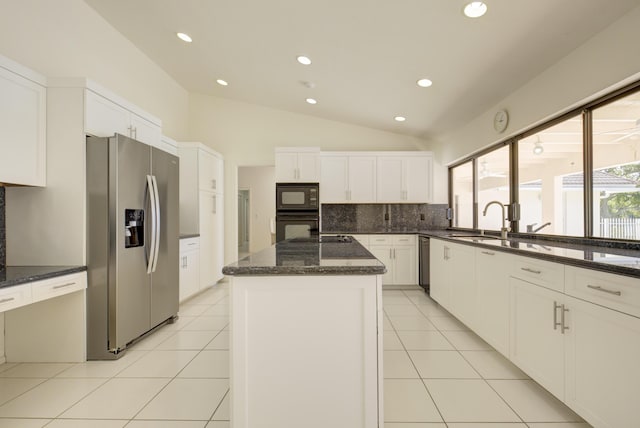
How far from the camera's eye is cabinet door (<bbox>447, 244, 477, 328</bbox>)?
267 centimetres

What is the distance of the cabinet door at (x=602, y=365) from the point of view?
122 centimetres

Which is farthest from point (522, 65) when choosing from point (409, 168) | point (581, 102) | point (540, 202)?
point (409, 168)

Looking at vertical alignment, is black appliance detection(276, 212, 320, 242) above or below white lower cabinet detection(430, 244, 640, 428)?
above

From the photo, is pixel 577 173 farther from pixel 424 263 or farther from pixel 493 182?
pixel 424 263

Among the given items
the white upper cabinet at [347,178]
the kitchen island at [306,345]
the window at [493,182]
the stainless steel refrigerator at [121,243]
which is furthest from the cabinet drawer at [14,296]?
the window at [493,182]

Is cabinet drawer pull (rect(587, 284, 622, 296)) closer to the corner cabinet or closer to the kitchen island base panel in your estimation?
the kitchen island base panel

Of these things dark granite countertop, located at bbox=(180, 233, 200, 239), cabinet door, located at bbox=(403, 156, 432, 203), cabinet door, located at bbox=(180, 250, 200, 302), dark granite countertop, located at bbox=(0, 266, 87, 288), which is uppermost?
cabinet door, located at bbox=(403, 156, 432, 203)

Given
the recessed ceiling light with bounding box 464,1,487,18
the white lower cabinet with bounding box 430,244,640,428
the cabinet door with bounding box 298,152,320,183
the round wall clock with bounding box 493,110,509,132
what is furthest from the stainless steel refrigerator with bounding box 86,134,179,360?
the round wall clock with bounding box 493,110,509,132

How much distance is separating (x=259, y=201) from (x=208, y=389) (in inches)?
264

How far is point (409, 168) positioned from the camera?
4742 millimetres

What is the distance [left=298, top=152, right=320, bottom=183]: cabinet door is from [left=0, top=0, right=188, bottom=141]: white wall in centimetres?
212

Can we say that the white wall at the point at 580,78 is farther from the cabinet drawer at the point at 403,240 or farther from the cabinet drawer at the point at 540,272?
the cabinet drawer at the point at 403,240

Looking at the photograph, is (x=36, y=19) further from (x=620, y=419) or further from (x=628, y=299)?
(x=620, y=419)

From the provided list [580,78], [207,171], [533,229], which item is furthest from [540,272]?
[207,171]
